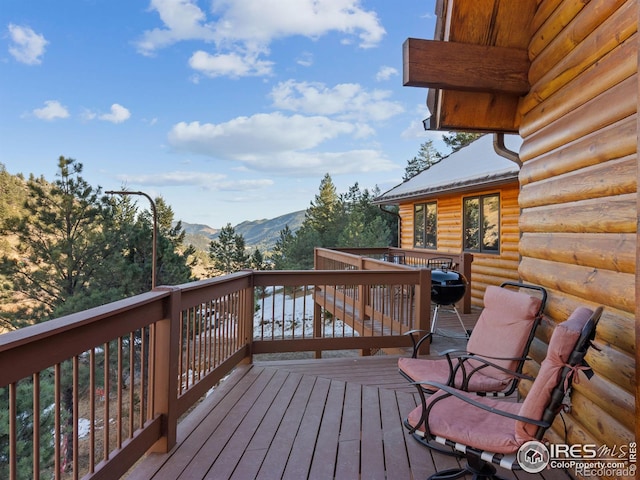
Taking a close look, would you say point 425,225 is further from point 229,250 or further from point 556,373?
point 229,250

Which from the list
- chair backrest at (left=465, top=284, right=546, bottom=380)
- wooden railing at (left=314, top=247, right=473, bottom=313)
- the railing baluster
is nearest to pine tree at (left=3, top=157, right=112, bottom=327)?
wooden railing at (left=314, top=247, right=473, bottom=313)

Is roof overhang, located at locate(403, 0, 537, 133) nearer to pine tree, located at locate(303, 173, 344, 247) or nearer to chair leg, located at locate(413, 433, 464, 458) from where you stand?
chair leg, located at locate(413, 433, 464, 458)

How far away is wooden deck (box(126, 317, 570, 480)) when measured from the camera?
89.3 inches

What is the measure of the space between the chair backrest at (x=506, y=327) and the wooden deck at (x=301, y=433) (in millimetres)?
696

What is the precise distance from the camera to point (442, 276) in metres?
5.22

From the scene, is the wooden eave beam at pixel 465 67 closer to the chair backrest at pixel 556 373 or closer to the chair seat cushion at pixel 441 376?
the chair backrest at pixel 556 373

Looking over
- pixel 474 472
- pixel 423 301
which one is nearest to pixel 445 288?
pixel 423 301

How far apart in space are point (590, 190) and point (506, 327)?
1152 millimetres

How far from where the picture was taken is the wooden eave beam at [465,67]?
288 cm

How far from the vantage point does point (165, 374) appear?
249cm

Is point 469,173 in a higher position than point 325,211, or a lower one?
lower

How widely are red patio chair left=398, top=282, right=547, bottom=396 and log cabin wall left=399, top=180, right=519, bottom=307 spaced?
5.01 m

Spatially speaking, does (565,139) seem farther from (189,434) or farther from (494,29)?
(189,434)

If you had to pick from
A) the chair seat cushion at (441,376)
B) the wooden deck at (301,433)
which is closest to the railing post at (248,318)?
the wooden deck at (301,433)
